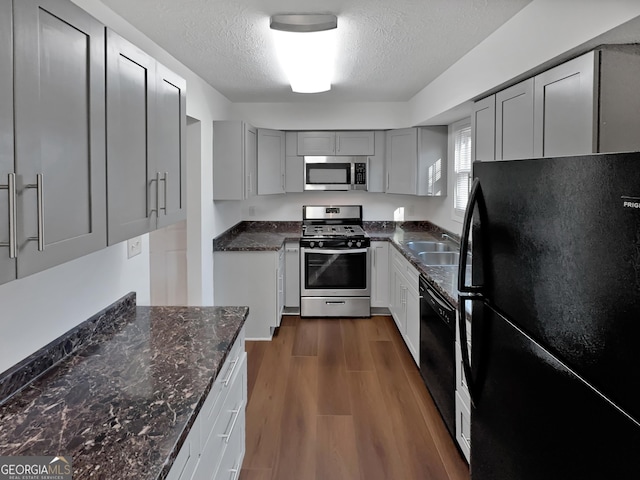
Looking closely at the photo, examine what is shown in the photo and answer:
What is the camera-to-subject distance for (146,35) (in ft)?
8.87

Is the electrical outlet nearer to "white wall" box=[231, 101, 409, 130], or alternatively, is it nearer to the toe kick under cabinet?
the toe kick under cabinet

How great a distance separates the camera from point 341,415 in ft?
10.1

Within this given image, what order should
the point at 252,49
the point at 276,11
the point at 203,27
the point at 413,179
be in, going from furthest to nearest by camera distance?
the point at 413,179 < the point at 252,49 < the point at 203,27 < the point at 276,11

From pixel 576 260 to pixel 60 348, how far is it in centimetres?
171

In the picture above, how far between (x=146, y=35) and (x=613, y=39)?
2330mm

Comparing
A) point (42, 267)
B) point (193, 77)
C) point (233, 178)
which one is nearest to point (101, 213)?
point (42, 267)

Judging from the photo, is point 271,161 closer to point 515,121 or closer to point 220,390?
point 515,121

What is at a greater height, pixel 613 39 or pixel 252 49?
pixel 252 49

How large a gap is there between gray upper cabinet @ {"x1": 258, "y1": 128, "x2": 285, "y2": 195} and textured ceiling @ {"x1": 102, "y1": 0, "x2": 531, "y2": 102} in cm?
121

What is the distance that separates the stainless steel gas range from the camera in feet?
16.8

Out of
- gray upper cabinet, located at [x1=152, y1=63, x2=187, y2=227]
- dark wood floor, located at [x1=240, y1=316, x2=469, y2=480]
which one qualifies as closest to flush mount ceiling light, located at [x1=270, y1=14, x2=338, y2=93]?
gray upper cabinet, located at [x1=152, y1=63, x2=187, y2=227]

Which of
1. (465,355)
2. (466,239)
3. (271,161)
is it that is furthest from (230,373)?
(271,161)

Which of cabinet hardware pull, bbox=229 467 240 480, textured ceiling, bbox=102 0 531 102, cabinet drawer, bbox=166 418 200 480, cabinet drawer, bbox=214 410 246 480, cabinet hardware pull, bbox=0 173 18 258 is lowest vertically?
cabinet hardware pull, bbox=229 467 240 480

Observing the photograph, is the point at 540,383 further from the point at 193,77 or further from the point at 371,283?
the point at 371,283
